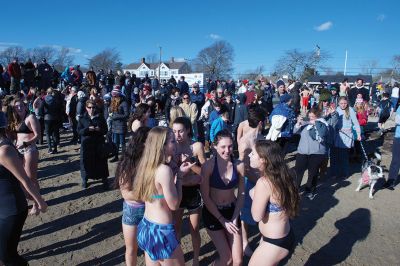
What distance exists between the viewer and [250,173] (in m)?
3.60

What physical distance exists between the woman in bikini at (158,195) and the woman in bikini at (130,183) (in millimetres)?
236

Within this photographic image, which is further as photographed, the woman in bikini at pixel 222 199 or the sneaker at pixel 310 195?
the sneaker at pixel 310 195

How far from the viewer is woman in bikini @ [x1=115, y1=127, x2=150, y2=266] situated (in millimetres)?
2656

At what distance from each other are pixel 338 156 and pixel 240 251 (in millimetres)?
4993

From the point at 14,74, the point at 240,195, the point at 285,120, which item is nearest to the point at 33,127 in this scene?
the point at 240,195

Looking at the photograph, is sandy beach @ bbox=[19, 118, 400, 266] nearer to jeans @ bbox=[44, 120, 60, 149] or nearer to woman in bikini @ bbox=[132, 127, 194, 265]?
woman in bikini @ bbox=[132, 127, 194, 265]

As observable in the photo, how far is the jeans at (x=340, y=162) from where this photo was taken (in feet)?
22.6

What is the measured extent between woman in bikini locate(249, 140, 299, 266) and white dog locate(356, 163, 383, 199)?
156 inches

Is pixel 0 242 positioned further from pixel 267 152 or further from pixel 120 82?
pixel 120 82

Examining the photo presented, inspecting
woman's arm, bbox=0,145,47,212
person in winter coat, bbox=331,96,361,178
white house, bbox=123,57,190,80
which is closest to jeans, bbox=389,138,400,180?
person in winter coat, bbox=331,96,361,178

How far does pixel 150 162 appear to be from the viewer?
234cm

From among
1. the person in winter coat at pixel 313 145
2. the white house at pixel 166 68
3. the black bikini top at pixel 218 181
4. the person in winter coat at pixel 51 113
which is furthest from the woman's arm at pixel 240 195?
the white house at pixel 166 68

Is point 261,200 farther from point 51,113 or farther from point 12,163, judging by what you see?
point 51,113

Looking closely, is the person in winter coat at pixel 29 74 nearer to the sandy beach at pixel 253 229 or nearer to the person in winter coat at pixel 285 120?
the sandy beach at pixel 253 229
